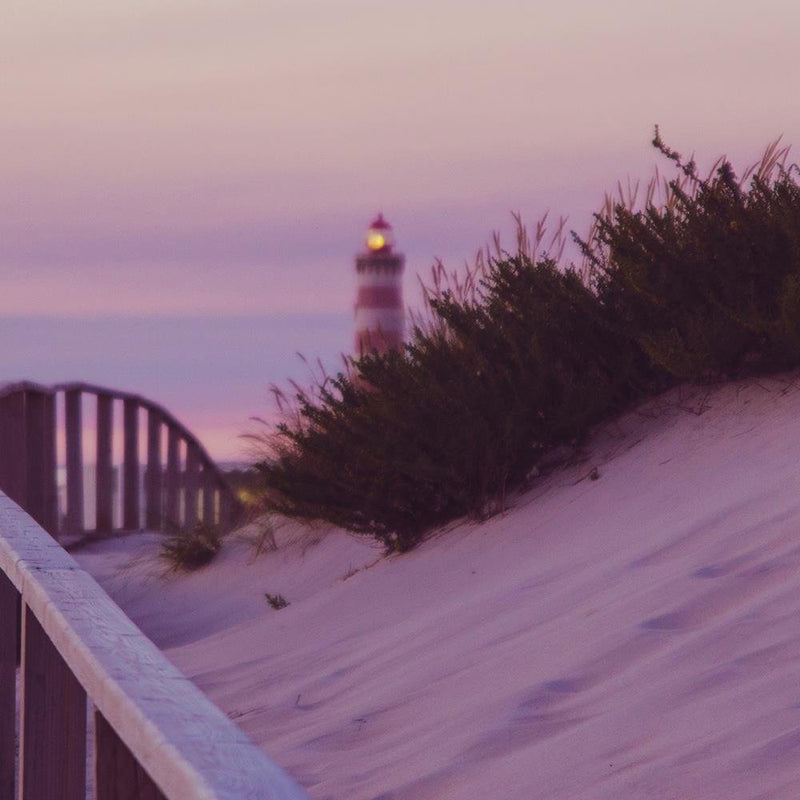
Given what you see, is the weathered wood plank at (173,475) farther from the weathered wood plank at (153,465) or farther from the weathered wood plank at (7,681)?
the weathered wood plank at (7,681)

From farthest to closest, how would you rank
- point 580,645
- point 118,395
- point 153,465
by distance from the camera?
1. point 153,465
2. point 118,395
3. point 580,645

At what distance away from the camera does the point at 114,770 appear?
1.77m

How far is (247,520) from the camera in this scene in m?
9.94

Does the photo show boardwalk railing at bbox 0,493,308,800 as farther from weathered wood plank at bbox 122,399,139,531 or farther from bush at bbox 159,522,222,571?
weathered wood plank at bbox 122,399,139,531

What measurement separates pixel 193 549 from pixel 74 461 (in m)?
2.69

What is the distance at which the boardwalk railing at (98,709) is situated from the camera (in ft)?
4.24

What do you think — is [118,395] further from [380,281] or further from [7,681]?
[380,281]

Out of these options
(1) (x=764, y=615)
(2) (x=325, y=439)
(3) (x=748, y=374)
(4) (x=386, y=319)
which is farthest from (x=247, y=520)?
(4) (x=386, y=319)

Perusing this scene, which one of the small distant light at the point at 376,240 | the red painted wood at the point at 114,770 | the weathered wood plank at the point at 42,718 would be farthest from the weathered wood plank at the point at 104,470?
the small distant light at the point at 376,240

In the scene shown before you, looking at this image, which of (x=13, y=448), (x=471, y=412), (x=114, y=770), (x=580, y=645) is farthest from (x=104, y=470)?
(x=114, y=770)

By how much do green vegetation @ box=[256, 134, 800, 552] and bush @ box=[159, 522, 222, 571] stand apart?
199 centimetres

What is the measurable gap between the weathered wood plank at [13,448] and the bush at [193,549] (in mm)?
1063

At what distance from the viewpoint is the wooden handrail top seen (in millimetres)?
8211

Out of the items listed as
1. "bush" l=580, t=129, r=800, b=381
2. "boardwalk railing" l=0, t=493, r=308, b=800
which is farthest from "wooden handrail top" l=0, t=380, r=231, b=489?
"boardwalk railing" l=0, t=493, r=308, b=800
